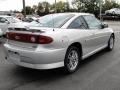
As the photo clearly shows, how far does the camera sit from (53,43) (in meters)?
4.14

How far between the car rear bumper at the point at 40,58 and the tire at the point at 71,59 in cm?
24

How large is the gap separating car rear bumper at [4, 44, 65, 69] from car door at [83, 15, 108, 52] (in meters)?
1.45

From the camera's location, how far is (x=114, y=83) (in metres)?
4.18

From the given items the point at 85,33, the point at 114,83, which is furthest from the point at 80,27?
the point at 114,83

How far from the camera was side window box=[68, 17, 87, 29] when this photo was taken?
495 centimetres

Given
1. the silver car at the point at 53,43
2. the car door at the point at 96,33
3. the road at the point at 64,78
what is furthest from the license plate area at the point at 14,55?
the car door at the point at 96,33

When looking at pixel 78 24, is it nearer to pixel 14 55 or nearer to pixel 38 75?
pixel 38 75

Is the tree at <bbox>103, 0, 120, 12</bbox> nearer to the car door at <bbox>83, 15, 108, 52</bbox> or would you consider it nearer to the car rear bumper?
the car door at <bbox>83, 15, 108, 52</bbox>

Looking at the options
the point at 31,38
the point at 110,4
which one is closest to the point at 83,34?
the point at 31,38

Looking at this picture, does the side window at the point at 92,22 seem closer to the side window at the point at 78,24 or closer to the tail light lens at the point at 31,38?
the side window at the point at 78,24

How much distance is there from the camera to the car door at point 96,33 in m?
5.67

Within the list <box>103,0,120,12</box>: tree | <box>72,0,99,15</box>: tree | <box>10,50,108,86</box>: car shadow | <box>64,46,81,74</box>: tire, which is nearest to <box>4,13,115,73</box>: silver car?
<box>64,46,81,74</box>: tire

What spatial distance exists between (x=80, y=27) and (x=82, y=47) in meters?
0.56

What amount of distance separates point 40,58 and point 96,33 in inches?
96.7
